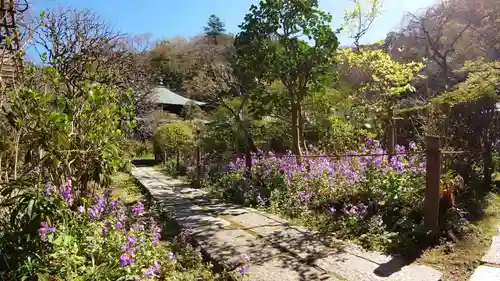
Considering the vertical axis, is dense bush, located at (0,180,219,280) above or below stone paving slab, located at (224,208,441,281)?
above

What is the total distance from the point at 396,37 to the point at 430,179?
18.2 m

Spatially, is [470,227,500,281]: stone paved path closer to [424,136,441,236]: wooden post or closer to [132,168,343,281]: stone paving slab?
[424,136,441,236]: wooden post

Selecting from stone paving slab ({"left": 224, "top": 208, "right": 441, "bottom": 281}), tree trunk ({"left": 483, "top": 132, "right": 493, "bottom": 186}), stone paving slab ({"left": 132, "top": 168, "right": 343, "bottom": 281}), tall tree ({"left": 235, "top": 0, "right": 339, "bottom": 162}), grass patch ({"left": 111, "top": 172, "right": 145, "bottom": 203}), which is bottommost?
grass patch ({"left": 111, "top": 172, "right": 145, "bottom": 203})

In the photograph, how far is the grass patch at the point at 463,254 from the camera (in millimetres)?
3004

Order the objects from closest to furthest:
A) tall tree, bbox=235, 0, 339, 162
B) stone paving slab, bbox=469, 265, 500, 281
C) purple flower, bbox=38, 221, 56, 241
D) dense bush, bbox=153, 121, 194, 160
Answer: purple flower, bbox=38, 221, 56, 241
stone paving slab, bbox=469, 265, 500, 281
tall tree, bbox=235, 0, 339, 162
dense bush, bbox=153, 121, 194, 160

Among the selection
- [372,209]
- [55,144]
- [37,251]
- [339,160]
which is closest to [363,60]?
[339,160]

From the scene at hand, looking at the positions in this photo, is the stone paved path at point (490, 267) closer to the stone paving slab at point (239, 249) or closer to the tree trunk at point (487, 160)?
the stone paving slab at point (239, 249)

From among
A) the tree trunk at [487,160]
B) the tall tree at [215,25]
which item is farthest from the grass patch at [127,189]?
the tall tree at [215,25]

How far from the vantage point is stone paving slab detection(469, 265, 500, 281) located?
111 inches

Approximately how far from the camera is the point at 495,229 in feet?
12.7

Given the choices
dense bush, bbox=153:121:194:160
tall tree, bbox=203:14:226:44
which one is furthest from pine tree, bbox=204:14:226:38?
dense bush, bbox=153:121:194:160

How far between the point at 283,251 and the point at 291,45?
393cm

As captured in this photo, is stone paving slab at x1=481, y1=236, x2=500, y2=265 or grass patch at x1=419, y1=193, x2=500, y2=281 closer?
grass patch at x1=419, y1=193, x2=500, y2=281

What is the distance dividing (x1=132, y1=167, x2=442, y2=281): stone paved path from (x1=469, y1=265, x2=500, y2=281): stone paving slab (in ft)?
Answer: 0.99
